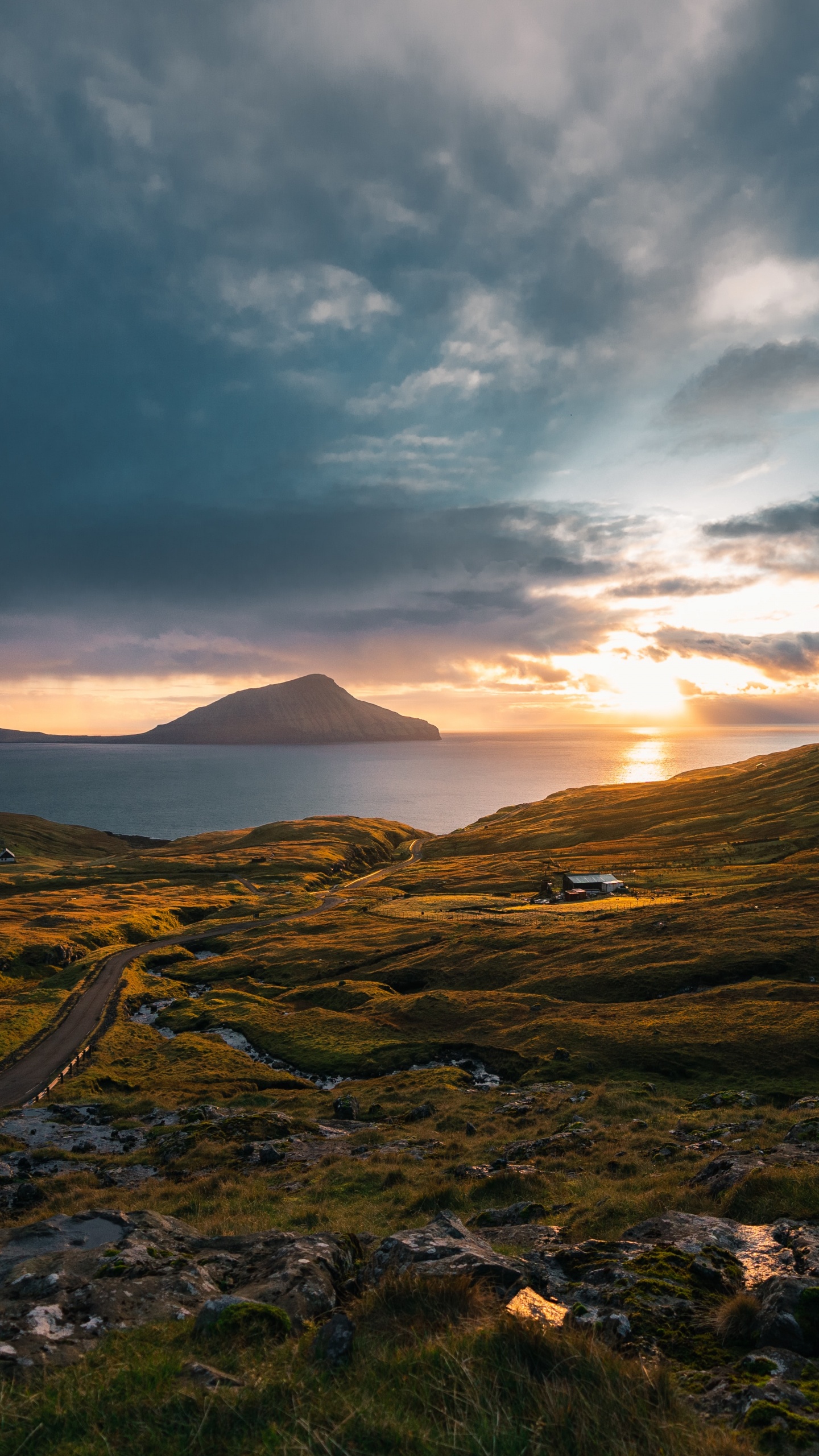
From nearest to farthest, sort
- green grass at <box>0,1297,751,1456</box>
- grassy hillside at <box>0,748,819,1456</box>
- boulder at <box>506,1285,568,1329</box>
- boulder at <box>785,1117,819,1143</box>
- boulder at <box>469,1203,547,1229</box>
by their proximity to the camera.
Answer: green grass at <box>0,1297,751,1456</box> < grassy hillside at <box>0,748,819,1456</box> < boulder at <box>506,1285,568,1329</box> < boulder at <box>469,1203,547,1229</box> < boulder at <box>785,1117,819,1143</box>

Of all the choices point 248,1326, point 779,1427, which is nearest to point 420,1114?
point 248,1326

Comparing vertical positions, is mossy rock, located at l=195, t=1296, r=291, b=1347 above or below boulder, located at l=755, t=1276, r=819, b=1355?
below

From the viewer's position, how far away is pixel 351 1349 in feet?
26.5

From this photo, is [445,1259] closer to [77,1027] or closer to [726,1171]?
[726,1171]

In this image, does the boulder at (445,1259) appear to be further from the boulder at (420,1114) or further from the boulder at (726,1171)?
the boulder at (420,1114)

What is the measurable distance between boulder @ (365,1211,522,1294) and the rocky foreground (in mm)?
41

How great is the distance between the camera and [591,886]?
119 metres

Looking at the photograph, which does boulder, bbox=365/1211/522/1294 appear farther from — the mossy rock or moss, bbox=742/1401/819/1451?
moss, bbox=742/1401/819/1451

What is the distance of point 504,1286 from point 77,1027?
68.7 metres

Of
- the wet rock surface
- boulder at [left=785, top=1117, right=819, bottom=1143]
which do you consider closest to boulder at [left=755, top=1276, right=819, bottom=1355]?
the wet rock surface

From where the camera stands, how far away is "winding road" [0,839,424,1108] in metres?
49.8

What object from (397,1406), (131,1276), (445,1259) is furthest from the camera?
(131,1276)

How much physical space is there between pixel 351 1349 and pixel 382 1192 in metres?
19.8

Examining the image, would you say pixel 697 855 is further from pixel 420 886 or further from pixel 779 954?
pixel 779 954
